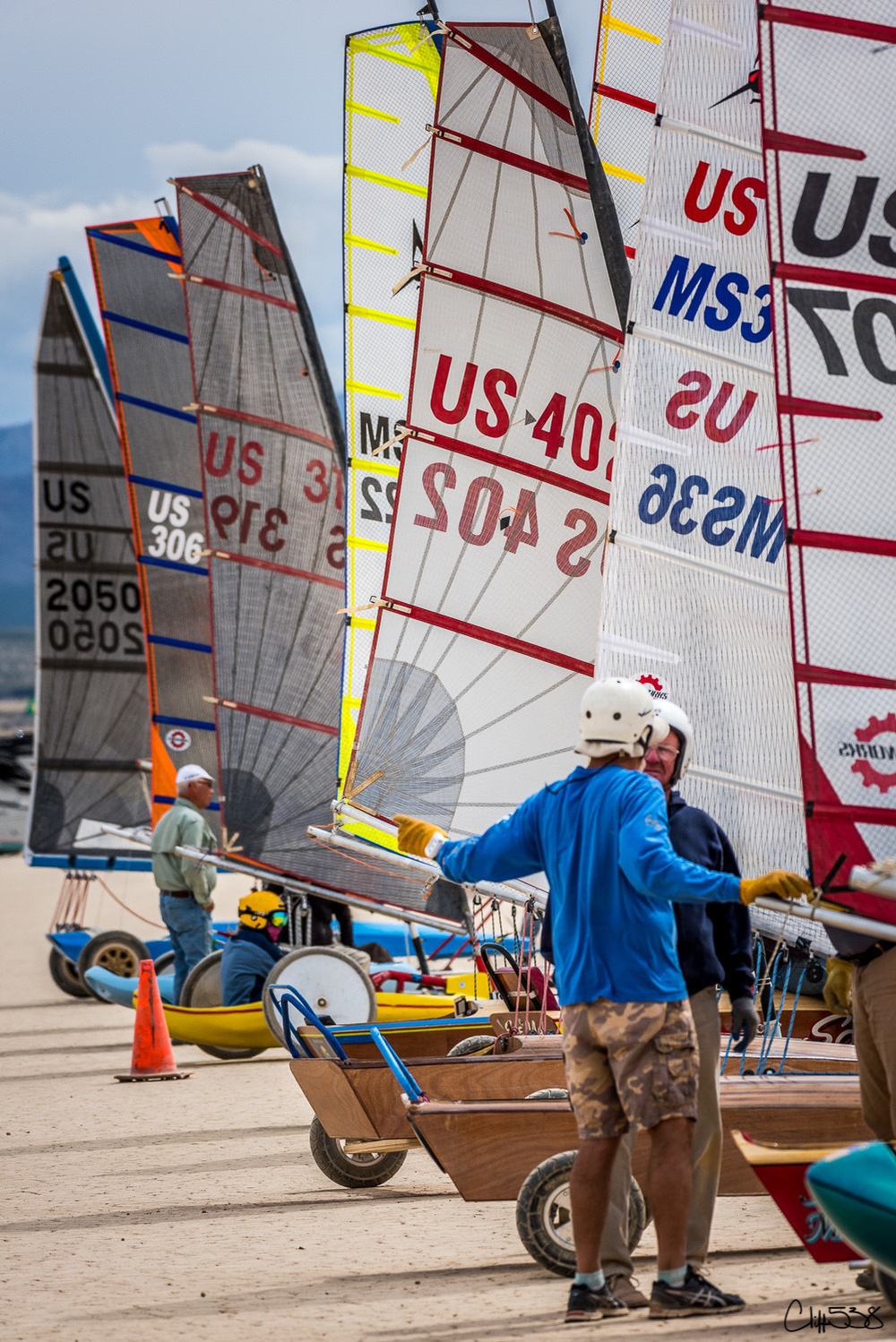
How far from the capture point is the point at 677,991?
186 inches

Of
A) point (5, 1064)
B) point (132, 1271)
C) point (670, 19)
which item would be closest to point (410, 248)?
point (670, 19)

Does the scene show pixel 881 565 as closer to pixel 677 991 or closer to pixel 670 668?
pixel 677 991

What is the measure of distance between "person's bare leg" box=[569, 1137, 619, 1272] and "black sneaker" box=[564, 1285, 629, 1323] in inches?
2.3

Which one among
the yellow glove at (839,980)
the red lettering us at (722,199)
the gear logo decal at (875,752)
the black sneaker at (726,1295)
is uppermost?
the red lettering us at (722,199)

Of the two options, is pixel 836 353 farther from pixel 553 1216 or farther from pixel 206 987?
pixel 206 987

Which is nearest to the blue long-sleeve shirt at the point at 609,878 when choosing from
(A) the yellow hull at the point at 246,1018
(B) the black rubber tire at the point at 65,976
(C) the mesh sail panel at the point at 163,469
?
(A) the yellow hull at the point at 246,1018

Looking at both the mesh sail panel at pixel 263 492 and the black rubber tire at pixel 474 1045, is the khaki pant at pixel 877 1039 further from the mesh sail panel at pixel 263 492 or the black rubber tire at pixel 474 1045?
the mesh sail panel at pixel 263 492

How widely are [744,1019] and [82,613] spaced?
16217 mm

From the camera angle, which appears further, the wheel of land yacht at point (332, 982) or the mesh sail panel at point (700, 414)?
the wheel of land yacht at point (332, 982)

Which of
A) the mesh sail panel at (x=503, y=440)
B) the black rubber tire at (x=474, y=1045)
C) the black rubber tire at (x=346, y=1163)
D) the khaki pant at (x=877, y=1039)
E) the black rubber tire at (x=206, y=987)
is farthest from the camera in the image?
the black rubber tire at (x=206, y=987)

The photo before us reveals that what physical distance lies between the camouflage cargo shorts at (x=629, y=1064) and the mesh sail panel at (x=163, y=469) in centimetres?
1309

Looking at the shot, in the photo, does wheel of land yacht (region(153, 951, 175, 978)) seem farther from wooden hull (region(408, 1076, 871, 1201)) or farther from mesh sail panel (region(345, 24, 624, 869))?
wooden hull (region(408, 1076, 871, 1201))

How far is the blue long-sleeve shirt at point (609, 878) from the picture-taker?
15.1 ft

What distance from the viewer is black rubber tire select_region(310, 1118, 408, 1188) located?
7289 mm
